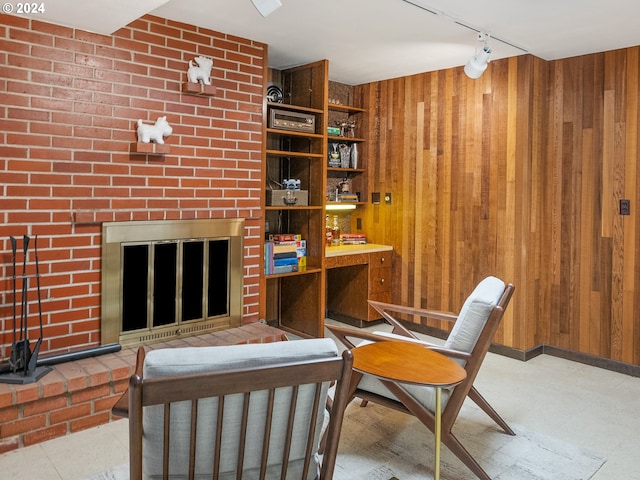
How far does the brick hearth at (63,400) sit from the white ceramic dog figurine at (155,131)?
1360 millimetres

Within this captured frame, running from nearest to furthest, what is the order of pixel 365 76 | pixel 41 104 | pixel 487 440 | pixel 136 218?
pixel 487 440, pixel 41 104, pixel 136 218, pixel 365 76

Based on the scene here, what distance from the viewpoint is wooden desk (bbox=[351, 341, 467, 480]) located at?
80.1 inches

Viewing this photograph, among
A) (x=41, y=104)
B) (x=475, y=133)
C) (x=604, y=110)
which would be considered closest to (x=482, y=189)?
(x=475, y=133)

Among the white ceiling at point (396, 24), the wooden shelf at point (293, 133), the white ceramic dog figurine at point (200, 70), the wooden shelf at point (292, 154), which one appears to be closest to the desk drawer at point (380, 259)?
the wooden shelf at point (292, 154)

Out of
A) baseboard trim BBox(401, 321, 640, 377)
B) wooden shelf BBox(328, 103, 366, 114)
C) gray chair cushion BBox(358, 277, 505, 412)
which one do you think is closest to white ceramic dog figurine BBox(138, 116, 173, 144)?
wooden shelf BBox(328, 103, 366, 114)

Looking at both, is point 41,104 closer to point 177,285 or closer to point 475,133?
point 177,285

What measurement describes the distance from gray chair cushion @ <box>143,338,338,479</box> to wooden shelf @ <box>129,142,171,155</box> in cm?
211

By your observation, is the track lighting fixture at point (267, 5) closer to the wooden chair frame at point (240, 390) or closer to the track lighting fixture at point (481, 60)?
the wooden chair frame at point (240, 390)

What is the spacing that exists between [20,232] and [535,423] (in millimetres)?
3135

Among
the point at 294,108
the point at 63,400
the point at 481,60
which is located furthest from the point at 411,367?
the point at 294,108

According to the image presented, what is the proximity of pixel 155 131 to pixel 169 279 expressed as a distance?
98 centimetres

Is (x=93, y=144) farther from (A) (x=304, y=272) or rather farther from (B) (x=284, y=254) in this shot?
(A) (x=304, y=272)

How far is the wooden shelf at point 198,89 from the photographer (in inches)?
137

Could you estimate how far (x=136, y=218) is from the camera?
3301 millimetres
